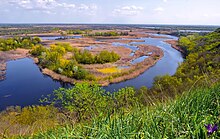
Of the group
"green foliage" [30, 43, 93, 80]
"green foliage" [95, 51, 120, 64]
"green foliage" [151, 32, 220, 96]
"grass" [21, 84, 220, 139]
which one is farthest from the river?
"grass" [21, 84, 220, 139]

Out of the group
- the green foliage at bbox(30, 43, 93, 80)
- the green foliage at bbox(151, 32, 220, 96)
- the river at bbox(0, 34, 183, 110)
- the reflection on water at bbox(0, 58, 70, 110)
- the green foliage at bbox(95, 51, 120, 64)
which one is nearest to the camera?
the green foliage at bbox(151, 32, 220, 96)

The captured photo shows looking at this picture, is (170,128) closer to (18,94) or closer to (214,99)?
(214,99)

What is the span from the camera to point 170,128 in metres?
2.10

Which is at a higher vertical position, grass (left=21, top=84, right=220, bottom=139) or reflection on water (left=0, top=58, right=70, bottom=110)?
grass (left=21, top=84, right=220, bottom=139)

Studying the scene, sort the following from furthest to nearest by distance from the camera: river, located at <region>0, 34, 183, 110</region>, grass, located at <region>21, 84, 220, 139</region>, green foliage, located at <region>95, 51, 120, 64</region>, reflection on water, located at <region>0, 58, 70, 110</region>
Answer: green foliage, located at <region>95, 51, 120, 64</region> → river, located at <region>0, 34, 183, 110</region> → reflection on water, located at <region>0, 58, 70, 110</region> → grass, located at <region>21, 84, 220, 139</region>

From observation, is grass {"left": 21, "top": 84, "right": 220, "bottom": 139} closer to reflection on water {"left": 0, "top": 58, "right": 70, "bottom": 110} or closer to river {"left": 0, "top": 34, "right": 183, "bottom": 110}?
river {"left": 0, "top": 34, "right": 183, "bottom": 110}

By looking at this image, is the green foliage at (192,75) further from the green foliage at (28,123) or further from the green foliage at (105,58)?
the green foliage at (105,58)

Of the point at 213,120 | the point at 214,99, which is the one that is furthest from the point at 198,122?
the point at 214,99

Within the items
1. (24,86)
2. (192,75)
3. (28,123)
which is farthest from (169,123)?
(24,86)

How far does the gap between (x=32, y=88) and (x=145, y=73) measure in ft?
55.9

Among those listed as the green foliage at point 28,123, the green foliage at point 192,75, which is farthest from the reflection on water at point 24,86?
the green foliage at point 192,75

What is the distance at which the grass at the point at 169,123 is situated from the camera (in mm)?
1983

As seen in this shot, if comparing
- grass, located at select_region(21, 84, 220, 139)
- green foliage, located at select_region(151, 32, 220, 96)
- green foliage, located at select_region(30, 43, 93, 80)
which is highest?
grass, located at select_region(21, 84, 220, 139)

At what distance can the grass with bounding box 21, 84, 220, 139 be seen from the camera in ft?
6.51
